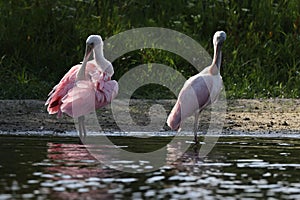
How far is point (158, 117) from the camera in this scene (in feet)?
39.6

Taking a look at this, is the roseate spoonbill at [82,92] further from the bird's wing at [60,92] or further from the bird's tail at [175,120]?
the bird's tail at [175,120]

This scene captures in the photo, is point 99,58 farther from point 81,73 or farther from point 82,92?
point 82,92

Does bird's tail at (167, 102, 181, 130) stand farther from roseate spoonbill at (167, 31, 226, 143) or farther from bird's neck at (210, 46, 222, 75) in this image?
bird's neck at (210, 46, 222, 75)

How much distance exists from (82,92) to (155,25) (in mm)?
4263

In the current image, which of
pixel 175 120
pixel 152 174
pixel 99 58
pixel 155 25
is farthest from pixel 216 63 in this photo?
pixel 155 25

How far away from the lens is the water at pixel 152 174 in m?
7.35

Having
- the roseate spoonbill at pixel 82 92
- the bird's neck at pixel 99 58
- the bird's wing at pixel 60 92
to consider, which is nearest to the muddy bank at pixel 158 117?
the bird's wing at pixel 60 92

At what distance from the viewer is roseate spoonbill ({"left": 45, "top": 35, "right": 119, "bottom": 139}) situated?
10547 mm

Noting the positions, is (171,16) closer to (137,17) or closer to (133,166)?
(137,17)

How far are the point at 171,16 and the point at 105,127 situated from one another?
12.9 ft

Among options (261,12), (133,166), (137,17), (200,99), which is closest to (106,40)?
(137,17)

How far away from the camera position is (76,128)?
11359 mm

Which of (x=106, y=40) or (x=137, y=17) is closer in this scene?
(x=106, y=40)

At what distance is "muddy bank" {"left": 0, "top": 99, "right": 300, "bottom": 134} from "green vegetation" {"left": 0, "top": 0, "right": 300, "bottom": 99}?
39 centimetres
